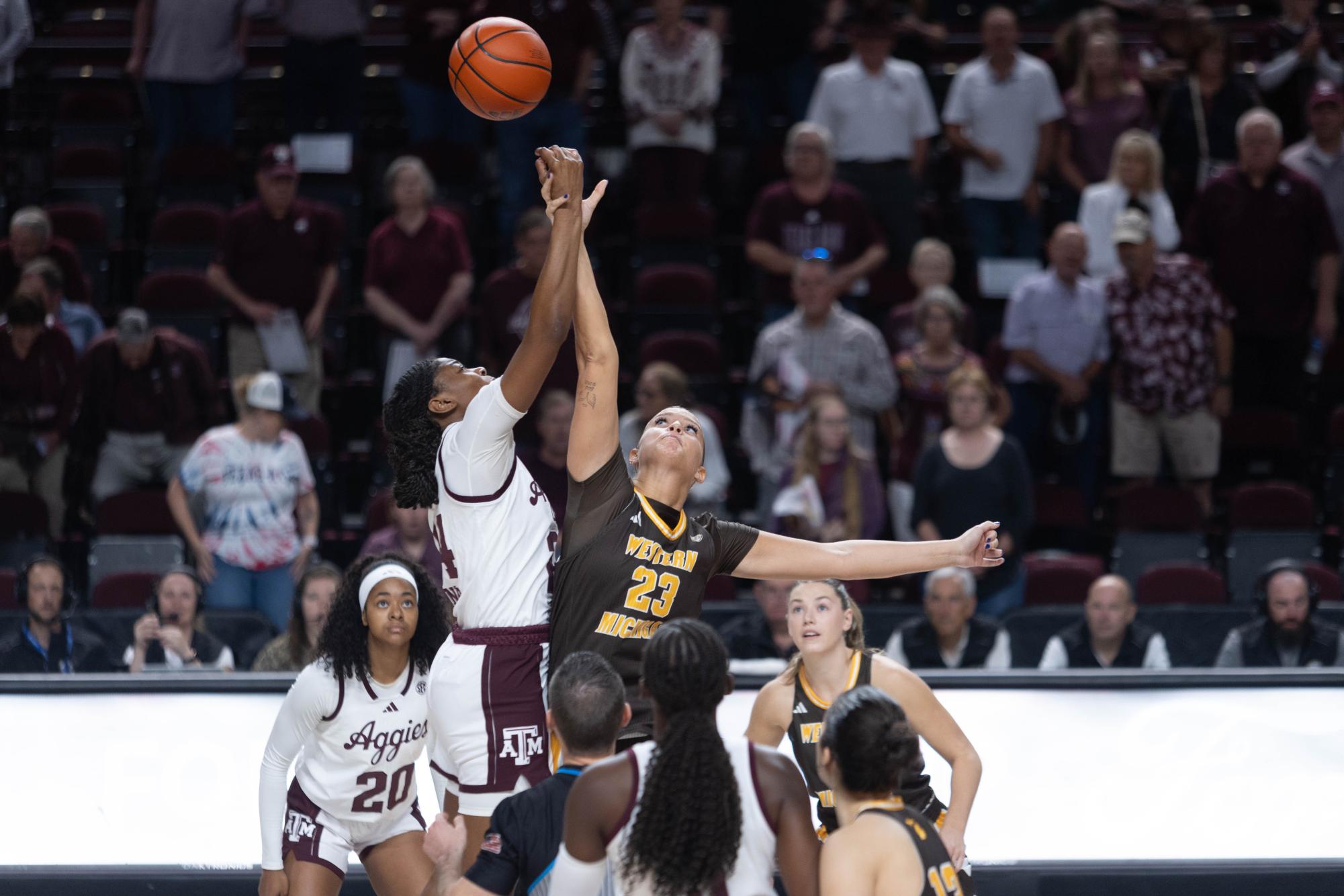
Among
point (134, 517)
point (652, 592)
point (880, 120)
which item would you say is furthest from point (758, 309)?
point (652, 592)

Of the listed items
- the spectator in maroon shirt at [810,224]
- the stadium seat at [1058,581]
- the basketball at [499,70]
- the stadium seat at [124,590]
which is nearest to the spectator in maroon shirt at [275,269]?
the stadium seat at [124,590]

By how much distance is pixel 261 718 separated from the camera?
21.2 ft

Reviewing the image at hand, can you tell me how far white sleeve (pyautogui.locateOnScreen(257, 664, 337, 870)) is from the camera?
515cm

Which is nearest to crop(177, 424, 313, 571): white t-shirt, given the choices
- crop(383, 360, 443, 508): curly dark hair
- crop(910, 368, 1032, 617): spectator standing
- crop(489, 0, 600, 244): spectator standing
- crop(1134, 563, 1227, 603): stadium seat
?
crop(489, 0, 600, 244): spectator standing

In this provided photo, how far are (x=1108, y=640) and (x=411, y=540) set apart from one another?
10.3ft

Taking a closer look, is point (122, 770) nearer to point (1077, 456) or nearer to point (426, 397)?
point (426, 397)

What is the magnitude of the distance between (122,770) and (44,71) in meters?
7.69

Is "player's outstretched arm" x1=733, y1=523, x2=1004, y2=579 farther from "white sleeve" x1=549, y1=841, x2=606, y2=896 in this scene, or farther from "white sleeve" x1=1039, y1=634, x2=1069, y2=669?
"white sleeve" x1=1039, y1=634, x2=1069, y2=669

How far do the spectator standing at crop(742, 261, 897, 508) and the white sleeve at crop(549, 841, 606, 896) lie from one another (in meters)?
5.04

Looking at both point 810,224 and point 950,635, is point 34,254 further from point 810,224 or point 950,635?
point 950,635

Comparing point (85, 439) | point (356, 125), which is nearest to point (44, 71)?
point (356, 125)

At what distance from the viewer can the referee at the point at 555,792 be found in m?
3.90

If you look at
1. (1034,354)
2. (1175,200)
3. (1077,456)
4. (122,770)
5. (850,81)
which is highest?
(850,81)

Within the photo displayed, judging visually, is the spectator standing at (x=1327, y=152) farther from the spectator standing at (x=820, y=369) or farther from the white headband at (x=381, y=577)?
the white headband at (x=381, y=577)
